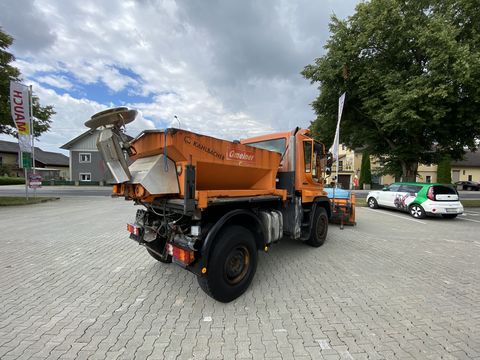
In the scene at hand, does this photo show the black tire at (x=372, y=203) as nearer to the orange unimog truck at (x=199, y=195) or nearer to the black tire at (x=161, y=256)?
the orange unimog truck at (x=199, y=195)

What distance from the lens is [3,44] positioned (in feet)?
41.5

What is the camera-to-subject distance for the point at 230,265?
134 inches

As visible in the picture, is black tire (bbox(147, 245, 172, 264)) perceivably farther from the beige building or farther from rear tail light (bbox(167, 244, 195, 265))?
the beige building

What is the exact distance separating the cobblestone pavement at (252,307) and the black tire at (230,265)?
0.61 ft

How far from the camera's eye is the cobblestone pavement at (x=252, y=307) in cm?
243

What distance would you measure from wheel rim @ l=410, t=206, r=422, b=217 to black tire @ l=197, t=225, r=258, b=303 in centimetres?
1023

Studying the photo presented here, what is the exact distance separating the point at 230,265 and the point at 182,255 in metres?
0.70

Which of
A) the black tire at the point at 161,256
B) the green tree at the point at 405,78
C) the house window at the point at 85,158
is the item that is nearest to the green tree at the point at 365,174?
the green tree at the point at 405,78

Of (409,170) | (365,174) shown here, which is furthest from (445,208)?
(365,174)

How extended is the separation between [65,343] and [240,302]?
195cm

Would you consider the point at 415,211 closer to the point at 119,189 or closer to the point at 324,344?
the point at 324,344

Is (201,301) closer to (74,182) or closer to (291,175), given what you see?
(291,175)

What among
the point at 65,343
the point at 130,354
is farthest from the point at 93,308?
the point at 130,354

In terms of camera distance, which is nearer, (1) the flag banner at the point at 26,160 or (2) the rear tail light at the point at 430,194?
(2) the rear tail light at the point at 430,194
